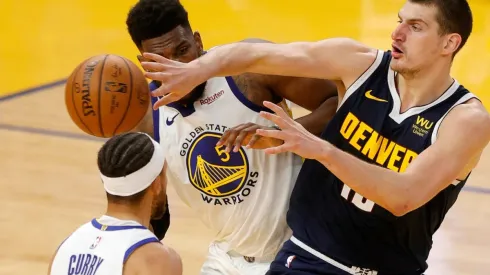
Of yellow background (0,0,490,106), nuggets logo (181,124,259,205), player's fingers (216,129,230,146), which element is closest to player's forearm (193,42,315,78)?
player's fingers (216,129,230,146)

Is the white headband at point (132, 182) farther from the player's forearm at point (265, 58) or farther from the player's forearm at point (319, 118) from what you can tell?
the player's forearm at point (319, 118)

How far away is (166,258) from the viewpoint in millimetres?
3447

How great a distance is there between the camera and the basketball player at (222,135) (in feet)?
14.4

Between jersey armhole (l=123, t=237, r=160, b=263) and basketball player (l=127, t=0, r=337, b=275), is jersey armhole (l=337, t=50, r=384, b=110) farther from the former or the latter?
jersey armhole (l=123, t=237, r=160, b=263)

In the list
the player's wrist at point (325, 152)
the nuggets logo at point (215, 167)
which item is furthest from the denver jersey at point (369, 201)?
the player's wrist at point (325, 152)

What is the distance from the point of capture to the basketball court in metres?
6.46

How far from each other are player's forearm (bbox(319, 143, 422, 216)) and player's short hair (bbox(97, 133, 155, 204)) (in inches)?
29.9

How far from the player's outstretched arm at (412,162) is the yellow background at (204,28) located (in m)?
5.80

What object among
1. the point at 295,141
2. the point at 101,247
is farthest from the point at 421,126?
the point at 101,247

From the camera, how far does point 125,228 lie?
11.5 feet

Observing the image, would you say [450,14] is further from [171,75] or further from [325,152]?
[171,75]

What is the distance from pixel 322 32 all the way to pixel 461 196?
15.2ft

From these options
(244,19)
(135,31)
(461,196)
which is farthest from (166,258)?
(244,19)

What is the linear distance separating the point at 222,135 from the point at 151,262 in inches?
43.6
